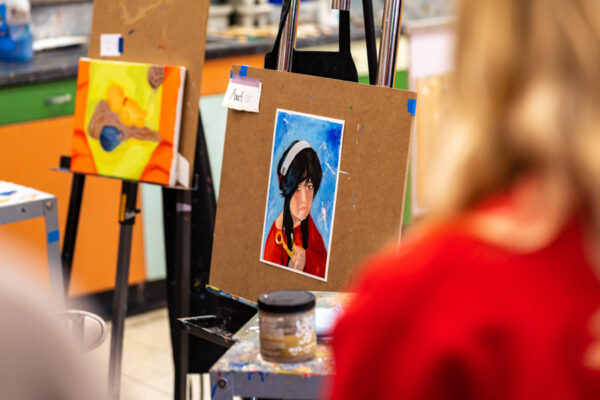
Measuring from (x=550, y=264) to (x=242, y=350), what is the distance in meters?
0.74

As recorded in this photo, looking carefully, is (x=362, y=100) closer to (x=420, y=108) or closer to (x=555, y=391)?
(x=555, y=391)

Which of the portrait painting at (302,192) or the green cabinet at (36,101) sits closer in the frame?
the portrait painting at (302,192)

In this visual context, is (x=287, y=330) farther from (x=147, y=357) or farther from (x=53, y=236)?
(x=147, y=357)

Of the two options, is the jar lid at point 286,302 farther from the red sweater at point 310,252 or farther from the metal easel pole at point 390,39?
the metal easel pole at point 390,39

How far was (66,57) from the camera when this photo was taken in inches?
131

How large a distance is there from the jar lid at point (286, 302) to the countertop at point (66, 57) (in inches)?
78.8

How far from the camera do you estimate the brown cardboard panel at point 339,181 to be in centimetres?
156

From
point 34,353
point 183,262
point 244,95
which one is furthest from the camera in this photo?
point 183,262

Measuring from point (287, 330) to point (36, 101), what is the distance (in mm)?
2105

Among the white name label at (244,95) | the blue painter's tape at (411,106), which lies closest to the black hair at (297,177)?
the white name label at (244,95)

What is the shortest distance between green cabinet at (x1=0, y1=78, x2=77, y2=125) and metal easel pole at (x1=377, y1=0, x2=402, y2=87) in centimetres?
180

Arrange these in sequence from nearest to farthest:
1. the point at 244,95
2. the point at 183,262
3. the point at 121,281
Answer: the point at 244,95
the point at 183,262
the point at 121,281

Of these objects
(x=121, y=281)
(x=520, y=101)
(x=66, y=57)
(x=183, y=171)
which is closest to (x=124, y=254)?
(x=121, y=281)

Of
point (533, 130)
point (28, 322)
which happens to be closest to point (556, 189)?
point (533, 130)
